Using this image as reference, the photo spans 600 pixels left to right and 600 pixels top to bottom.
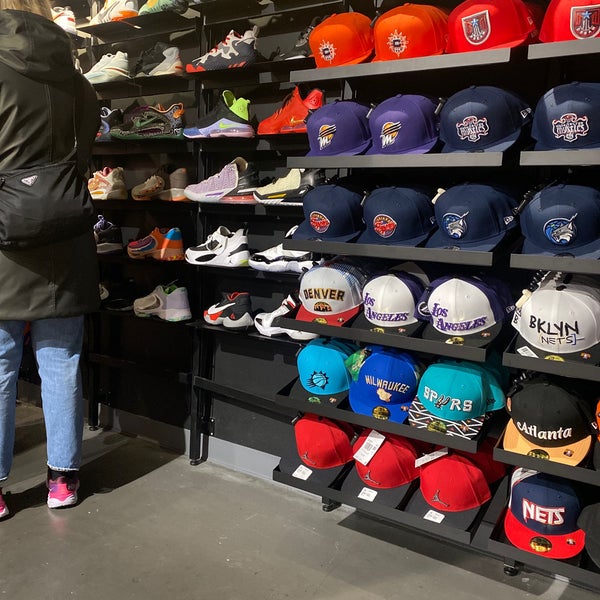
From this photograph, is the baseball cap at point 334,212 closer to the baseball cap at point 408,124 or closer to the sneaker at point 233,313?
the baseball cap at point 408,124

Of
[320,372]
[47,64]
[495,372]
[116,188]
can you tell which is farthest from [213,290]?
[495,372]

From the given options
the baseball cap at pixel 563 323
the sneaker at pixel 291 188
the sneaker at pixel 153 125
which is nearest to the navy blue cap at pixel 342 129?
the sneaker at pixel 291 188

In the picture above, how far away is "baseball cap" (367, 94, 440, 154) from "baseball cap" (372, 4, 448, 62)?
0.47 feet

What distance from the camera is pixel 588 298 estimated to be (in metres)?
1.74

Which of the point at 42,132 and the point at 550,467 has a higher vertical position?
the point at 42,132

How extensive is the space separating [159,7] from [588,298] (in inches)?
86.5

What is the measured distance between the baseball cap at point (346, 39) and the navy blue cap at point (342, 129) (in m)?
0.15

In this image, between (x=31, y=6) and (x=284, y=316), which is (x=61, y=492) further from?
(x=31, y=6)

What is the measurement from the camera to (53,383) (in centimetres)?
246

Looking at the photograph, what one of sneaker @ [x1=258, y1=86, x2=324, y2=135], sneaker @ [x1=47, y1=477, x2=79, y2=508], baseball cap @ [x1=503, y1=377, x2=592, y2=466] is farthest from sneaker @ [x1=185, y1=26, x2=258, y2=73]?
sneaker @ [x1=47, y1=477, x2=79, y2=508]

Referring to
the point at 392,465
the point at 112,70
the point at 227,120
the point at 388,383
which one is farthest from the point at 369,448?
the point at 112,70

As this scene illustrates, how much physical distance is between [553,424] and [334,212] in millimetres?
973

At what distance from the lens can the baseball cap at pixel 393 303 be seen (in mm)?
2066

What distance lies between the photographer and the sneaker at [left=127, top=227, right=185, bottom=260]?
9.53 feet
